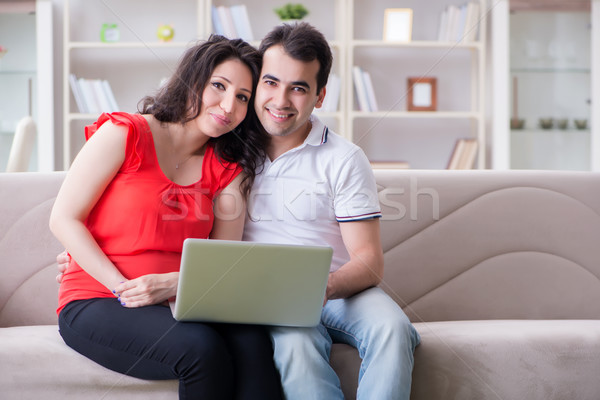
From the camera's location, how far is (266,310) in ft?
4.06

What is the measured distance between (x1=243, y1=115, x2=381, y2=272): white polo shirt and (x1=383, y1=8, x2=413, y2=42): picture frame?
7.18 ft

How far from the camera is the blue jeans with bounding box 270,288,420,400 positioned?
121cm

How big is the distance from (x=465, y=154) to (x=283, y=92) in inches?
91.1

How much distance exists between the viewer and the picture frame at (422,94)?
3.68m

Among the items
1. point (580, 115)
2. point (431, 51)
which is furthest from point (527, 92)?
point (431, 51)

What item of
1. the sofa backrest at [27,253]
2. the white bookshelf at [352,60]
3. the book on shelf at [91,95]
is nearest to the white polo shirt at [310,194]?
the sofa backrest at [27,253]

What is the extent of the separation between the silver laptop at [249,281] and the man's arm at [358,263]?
16cm

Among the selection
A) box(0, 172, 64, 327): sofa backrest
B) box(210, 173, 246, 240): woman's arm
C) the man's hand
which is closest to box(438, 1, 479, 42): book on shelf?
box(210, 173, 246, 240): woman's arm

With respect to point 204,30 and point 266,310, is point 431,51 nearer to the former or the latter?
point 204,30

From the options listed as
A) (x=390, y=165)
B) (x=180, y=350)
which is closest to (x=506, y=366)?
(x=180, y=350)

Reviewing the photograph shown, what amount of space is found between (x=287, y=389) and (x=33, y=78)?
290cm

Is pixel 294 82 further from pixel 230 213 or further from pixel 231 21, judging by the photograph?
pixel 231 21

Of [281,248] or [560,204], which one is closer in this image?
[281,248]

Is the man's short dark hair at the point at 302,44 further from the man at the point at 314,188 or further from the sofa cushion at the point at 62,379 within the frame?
the sofa cushion at the point at 62,379
